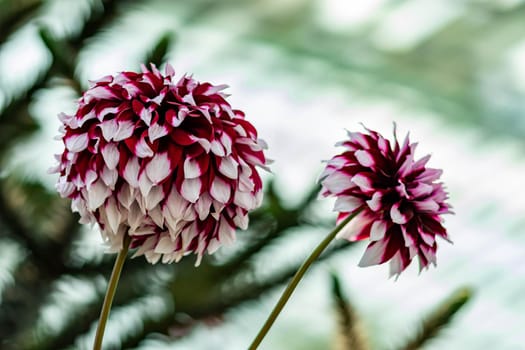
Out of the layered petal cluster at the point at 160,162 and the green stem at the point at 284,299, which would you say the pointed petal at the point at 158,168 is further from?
the green stem at the point at 284,299

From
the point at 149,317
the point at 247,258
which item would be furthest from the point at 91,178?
the point at 247,258

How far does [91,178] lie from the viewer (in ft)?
2.30

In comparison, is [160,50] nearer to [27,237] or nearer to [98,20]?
[98,20]

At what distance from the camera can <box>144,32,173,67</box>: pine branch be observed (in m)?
1.38

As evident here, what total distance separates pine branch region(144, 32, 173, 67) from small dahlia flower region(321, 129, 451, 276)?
2.24 feet

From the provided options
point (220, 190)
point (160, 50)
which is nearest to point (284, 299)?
point (220, 190)

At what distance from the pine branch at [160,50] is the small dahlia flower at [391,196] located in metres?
0.68

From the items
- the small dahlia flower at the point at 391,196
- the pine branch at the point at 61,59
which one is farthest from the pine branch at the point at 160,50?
the small dahlia flower at the point at 391,196

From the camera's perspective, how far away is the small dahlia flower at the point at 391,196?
73 centimetres

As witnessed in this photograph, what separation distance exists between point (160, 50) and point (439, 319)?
612 mm

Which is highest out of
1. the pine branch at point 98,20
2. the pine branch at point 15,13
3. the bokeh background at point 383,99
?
the bokeh background at point 383,99

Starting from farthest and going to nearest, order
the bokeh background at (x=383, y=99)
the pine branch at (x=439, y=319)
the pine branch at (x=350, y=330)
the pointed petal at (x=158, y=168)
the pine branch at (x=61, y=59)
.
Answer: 1. the bokeh background at (x=383, y=99)
2. the pine branch at (x=61, y=59)
3. the pine branch at (x=350, y=330)
4. the pine branch at (x=439, y=319)
5. the pointed petal at (x=158, y=168)

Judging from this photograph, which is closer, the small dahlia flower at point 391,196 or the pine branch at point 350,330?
the small dahlia flower at point 391,196

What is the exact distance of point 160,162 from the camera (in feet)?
2.30
